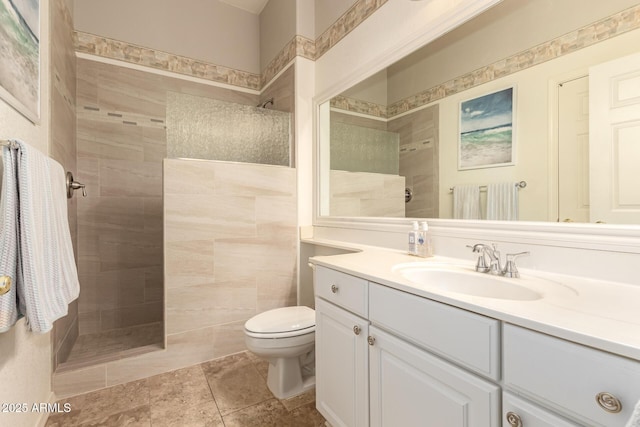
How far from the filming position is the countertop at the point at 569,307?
1.73ft

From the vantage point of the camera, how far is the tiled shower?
198 centimetres

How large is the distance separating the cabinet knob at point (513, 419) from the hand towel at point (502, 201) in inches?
29.0

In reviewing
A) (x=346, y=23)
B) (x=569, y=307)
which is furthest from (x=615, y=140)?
(x=346, y=23)

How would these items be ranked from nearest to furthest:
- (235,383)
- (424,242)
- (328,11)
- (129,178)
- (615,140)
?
(615,140), (424,242), (235,383), (328,11), (129,178)

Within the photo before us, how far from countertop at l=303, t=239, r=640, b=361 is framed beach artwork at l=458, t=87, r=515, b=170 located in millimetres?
497

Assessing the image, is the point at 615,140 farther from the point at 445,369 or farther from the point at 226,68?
the point at 226,68

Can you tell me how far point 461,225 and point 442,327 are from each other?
66 centimetres

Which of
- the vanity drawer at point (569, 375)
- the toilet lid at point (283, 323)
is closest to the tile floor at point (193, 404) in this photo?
the toilet lid at point (283, 323)

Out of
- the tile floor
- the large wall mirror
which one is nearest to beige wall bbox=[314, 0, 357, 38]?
the large wall mirror

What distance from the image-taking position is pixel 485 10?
1.21 meters

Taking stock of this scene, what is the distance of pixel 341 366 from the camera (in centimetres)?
119

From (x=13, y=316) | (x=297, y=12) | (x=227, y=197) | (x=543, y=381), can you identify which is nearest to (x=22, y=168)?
(x=13, y=316)

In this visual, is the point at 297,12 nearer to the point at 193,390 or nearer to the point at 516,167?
the point at 516,167

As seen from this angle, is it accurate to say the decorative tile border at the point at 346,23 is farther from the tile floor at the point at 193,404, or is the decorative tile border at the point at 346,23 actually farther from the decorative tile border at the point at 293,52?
the tile floor at the point at 193,404
